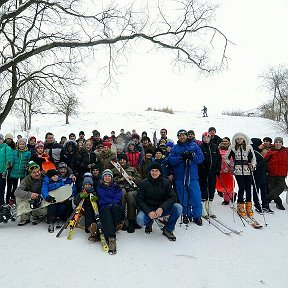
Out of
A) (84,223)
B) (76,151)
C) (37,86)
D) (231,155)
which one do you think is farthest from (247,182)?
(37,86)

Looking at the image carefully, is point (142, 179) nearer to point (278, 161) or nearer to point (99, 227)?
point (99, 227)

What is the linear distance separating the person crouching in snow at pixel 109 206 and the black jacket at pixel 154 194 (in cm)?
42

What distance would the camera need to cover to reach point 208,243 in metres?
4.97

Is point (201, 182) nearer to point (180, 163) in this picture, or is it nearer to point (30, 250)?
point (180, 163)

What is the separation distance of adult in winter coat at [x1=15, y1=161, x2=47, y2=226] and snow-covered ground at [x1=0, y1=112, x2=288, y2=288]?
237mm

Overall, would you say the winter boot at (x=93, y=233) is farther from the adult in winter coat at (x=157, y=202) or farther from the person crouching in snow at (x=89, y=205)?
the adult in winter coat at (x=157, y=202)

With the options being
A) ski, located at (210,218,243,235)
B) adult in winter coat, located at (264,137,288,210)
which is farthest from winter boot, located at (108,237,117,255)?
adult in winter coat, located at (264,137,288,210)

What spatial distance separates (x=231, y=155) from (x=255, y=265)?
2.89 m

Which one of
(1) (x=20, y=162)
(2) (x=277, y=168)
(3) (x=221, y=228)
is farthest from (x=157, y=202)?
(2) (x=277, y=168)

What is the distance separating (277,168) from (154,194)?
12.3 ft

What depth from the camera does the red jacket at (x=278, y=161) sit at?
23.2 feet

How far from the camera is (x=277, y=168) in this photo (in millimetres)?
7125

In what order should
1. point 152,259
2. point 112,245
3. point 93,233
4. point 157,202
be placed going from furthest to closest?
point 157,202, point 93,233, point 112,245, point 152,259

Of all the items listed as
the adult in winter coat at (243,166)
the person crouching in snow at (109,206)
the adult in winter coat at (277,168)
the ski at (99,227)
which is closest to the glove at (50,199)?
the ski at (99,227)
